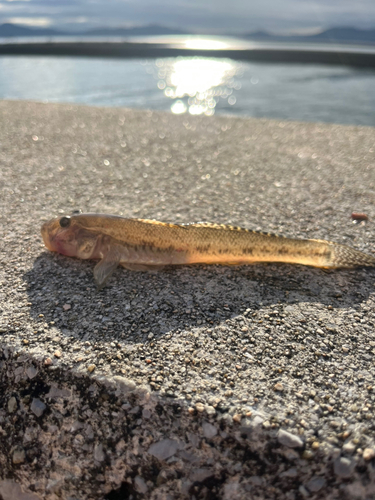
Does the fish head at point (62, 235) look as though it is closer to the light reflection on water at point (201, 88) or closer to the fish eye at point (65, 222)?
the fish eye at point (65, 222)

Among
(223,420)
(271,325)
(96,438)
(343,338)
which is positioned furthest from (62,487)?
(343,338)

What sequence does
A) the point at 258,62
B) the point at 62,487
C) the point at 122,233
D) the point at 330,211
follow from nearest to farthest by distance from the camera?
the point at 62,487 < the point at 122,233 < the point at 330,211 < the point at 258,62

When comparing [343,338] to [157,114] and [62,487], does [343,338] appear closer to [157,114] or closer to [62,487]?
[62,487]

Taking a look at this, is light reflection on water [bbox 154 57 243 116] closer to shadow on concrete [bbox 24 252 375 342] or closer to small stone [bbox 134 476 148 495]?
shadow on concrete [bbox 24 252 375 342]

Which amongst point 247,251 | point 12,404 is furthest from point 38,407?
point 247,251

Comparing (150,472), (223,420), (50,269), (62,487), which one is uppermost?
→ (50,269)

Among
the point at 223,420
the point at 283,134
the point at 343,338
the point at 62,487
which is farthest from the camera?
the point at 283,134
